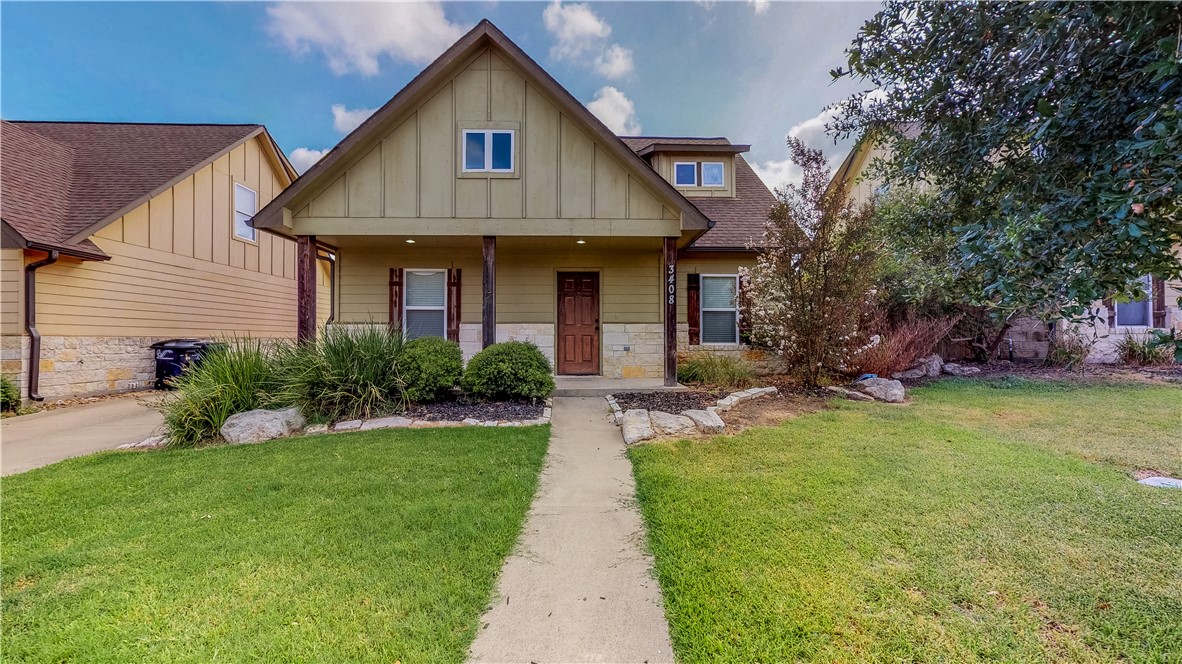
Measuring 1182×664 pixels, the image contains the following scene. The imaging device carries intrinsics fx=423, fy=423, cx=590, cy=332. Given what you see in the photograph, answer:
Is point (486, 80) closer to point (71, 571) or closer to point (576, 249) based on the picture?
point (576, 249)

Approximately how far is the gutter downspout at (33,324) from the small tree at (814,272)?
486 inches

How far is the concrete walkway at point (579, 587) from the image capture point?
1.93 meters

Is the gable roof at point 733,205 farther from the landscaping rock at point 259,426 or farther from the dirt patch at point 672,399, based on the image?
the landscaping rock at point 259,426

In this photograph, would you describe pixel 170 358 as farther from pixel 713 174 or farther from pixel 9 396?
pixel 713 174

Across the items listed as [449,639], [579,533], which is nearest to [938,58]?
[579,533]

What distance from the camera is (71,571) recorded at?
98.0 inches

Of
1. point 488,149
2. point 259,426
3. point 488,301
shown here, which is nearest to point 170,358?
point 259,426

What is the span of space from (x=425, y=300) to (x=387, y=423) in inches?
172

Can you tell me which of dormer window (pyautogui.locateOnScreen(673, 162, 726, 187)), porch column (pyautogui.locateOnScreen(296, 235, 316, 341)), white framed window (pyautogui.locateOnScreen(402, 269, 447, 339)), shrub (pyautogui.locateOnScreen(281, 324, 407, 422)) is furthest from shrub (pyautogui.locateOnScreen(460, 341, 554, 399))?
dormer window (pyautogui.locateOnScreen(673, 162, 726, 187))

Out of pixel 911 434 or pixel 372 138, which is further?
pixel 372 138

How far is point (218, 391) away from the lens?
548 cm

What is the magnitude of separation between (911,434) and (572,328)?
6.34 metres

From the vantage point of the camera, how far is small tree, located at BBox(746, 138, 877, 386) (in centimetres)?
678

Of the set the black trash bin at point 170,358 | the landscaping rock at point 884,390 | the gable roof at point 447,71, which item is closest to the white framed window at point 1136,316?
the landscaping rock at point 884,390
